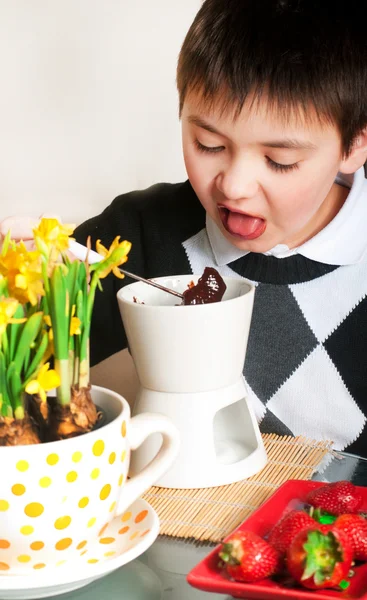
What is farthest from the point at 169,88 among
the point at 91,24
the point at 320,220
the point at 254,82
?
the point at 254,82

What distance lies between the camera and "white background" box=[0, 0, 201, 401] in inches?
62.3

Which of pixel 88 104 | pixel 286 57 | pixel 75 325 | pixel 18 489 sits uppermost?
pixel 286 57

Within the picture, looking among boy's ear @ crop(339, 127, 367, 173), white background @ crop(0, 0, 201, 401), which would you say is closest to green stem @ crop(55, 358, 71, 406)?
boy's ear @ crop(339, 127, 367, 173)

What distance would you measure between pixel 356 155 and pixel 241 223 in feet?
0.62


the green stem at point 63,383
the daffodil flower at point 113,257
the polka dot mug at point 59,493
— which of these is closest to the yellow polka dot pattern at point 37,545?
the polka dot mug at point 59,493

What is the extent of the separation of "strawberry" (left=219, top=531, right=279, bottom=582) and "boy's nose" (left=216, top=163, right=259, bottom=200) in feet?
1.48

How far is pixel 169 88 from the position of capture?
1.60 meters

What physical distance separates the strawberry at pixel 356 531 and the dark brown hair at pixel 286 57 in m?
0.49

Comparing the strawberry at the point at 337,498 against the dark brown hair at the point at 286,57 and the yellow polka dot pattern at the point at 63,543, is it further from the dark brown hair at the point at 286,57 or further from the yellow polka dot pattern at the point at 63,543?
the dark brown hair at the point at 286,57

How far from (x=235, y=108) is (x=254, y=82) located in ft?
0.12

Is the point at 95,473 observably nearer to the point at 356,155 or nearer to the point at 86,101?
the point at 356,155

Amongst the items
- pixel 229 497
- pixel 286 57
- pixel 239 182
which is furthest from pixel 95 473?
pixel 286 57

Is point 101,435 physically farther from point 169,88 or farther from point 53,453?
point 169,88

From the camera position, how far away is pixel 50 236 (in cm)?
60
